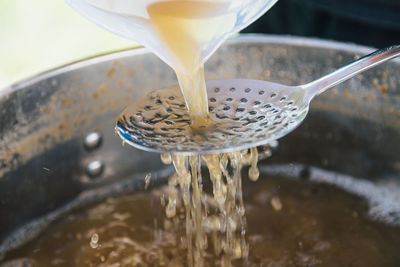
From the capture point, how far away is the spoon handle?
0.68 m

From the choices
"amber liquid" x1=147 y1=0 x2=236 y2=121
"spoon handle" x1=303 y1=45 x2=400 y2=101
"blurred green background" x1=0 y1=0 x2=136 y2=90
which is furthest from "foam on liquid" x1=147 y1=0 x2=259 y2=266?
"blurred green background" x1=0 y1=0 x2=136 y2=90

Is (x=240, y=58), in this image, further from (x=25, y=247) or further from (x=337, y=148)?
(x=25, y=247)

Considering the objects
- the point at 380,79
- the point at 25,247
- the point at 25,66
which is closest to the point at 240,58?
the point at 380,79

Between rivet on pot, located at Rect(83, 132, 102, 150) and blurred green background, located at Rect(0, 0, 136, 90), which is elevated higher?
rivet on pot, located at Rect(83, 132, 102, 150)

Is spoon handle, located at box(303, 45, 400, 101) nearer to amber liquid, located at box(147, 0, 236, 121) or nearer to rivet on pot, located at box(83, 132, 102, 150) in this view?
amber liquid, located at box(147, 0, 236, 121)

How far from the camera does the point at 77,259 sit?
2.64ft

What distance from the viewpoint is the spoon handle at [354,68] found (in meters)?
0.68

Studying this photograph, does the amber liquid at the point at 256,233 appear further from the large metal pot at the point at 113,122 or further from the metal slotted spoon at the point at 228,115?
the metal slotted spoon at the point at 228,115

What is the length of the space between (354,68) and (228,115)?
0.54 ft

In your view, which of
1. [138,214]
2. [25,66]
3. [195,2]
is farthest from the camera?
[25,66]

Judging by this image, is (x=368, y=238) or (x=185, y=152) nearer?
(x=185, y=152)

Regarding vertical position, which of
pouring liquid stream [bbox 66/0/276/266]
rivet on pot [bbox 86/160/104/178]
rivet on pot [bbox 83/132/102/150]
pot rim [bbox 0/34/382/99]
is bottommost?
rivet on pot [bbox 86/160/104/178]

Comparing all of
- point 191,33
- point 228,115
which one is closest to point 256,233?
point 228,115

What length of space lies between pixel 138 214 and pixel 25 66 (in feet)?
3.71
